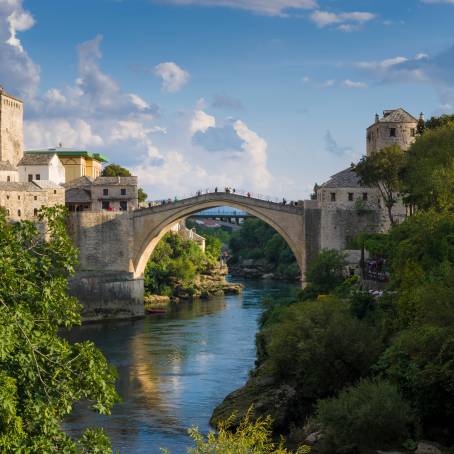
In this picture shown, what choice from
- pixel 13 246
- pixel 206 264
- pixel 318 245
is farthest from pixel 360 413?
pixel 206 264

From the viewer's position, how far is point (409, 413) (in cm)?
2319

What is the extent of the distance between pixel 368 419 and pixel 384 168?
95.1ft

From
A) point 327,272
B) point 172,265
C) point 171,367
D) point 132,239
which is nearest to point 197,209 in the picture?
point 132,239

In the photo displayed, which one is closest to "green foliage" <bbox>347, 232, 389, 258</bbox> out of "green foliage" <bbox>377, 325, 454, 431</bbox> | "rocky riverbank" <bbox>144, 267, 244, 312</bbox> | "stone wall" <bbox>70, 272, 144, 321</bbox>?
"stone wall" <bbox>70, 272, 144, 321</bbox>

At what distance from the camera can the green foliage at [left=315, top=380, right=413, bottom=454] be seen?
2262 cm

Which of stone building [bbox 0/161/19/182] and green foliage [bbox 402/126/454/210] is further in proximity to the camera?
stone building [bbox 0/161/19/182]

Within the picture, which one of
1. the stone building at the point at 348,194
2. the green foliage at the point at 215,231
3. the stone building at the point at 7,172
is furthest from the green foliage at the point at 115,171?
the green foliage at the point at 215,231

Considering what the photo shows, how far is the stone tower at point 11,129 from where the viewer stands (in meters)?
68.3

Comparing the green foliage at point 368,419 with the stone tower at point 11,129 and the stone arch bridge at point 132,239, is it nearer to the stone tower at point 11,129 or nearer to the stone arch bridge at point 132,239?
the stone arch bridge at point 132,239

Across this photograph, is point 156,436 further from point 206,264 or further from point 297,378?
point 206,264

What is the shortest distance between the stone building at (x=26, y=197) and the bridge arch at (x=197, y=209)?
223 inches

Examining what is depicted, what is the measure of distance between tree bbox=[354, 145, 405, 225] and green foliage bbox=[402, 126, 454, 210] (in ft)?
9.17

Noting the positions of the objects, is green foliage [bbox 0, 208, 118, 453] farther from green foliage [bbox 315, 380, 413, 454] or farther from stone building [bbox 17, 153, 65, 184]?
stone building [bbox 17, 153, 65, 184]

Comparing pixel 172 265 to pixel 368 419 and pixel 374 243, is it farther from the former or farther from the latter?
pixel 368 419
